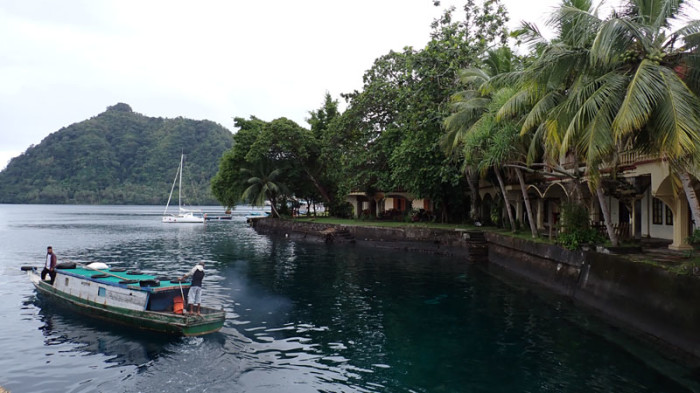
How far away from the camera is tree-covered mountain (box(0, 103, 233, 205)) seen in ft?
417

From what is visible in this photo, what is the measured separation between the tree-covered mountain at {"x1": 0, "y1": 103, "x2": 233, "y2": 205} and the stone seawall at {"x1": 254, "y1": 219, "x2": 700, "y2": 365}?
11019cm

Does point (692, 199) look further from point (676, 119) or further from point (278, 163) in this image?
point (278, 163)

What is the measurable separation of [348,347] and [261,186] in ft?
126

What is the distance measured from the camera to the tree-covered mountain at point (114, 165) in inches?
5005

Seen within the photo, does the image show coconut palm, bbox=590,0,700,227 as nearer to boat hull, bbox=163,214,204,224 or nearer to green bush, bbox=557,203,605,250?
green bush, bbox=557,203,605,250

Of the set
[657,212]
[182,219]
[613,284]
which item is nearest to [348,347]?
[613,284]

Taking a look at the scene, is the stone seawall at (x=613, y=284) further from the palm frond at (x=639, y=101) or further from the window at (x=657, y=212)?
the window at (x=657, y=212)

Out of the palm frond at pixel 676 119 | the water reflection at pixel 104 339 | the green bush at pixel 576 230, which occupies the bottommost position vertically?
the water reflection at pixel 104 339

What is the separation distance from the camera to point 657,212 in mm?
20078

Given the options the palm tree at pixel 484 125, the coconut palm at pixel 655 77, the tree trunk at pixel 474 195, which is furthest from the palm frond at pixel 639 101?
the tree trunk at pixel 474 195

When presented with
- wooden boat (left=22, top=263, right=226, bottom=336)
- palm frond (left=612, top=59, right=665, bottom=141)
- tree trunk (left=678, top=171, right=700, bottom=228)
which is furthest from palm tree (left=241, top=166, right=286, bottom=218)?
palm frond (left=612, top=59, right=665, bottom=141)

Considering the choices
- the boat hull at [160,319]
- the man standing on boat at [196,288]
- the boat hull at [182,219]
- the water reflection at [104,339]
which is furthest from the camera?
the boat hull at [182,219]

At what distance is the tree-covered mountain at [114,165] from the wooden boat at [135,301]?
111m

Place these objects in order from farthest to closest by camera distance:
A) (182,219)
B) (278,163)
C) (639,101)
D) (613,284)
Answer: (182,219) → (278,163) → (613,284) → (639,101)
